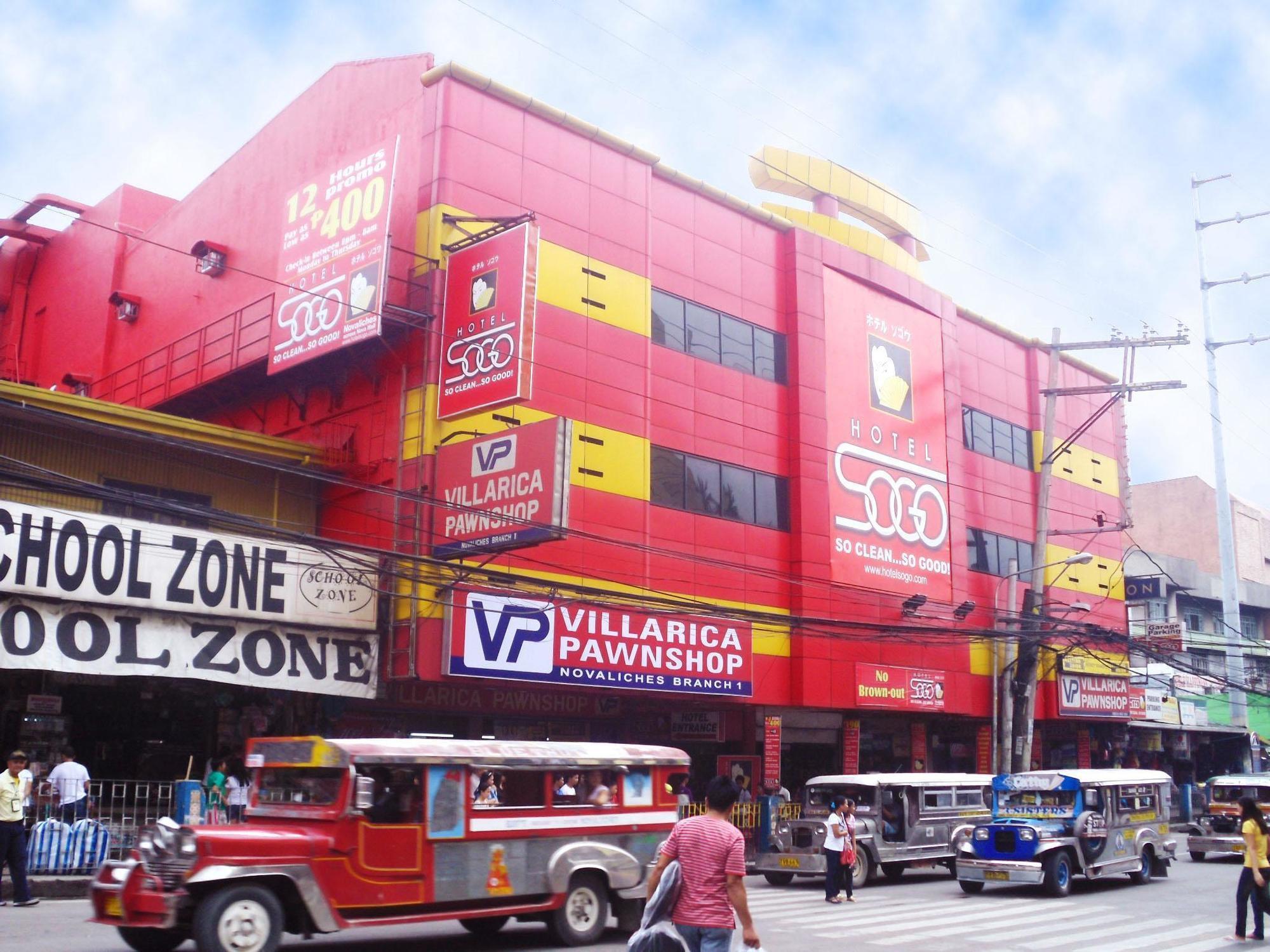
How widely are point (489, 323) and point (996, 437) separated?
2094 cm

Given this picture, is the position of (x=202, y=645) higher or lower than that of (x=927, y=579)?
lower

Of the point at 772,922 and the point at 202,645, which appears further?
the point at 202,645

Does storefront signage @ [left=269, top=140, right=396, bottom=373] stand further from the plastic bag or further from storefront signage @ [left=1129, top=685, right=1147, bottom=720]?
storefront signage @ [left=1129, top=685, right=1147, bottom=720]

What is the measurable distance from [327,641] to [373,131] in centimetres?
1174

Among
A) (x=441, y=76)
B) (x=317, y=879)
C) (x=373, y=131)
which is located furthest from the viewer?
(x=373, y=131)

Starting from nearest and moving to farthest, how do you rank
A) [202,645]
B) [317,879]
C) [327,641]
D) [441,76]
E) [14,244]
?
[317,879]
[202,645]
[327,641]
[441,76]
[14,244]

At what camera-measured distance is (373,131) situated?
88.7ft

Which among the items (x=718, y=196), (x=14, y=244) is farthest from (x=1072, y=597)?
(x=14, y=244)

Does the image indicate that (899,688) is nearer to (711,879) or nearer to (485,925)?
(485,925)

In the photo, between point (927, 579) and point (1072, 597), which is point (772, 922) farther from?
point (1072, 597)

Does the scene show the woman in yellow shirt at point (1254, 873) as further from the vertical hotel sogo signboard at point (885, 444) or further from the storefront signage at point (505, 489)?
the vertical hotel sogo signboard at point (885, 444)

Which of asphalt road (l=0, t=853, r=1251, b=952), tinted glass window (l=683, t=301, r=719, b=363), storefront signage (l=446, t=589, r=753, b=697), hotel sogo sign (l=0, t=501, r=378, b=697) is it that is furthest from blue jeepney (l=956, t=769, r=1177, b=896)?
tinted glass window (l=683, t=301, r=719, b=363)

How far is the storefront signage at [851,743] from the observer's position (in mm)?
31094

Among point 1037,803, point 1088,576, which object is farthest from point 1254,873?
point 1088,576
